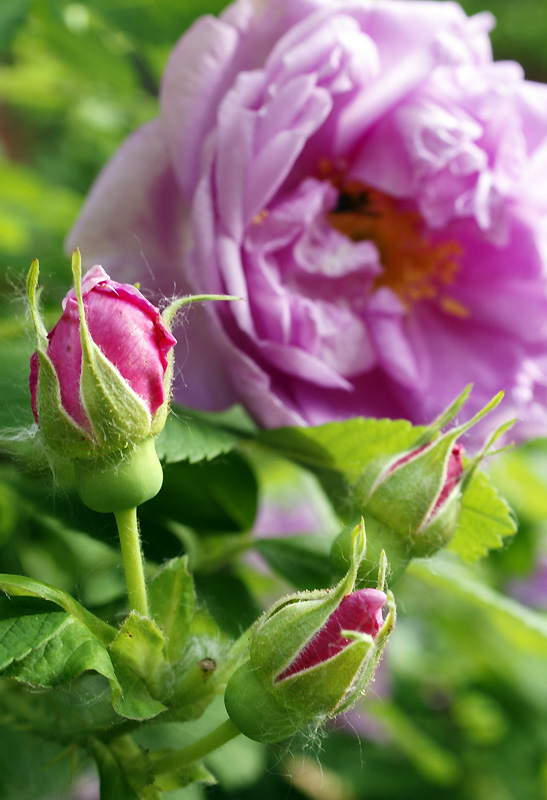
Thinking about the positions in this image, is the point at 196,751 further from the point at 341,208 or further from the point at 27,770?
the point at 341,208

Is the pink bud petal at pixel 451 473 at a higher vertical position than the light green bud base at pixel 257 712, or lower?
higher

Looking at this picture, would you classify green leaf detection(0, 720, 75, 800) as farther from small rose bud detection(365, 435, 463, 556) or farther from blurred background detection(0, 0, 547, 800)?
small rose bud detection(365, 435, 463, 556)

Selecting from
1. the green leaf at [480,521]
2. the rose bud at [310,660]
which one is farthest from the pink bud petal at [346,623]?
the green leaf at [480,521]

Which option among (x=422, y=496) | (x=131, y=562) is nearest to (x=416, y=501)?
(x=422, y=496)

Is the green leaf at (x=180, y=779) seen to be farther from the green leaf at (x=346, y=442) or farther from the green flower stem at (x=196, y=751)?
the green leaf at (x=346, y=442)

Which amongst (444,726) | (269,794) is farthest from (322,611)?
(444,726)

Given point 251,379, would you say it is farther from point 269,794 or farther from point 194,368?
point 269,794

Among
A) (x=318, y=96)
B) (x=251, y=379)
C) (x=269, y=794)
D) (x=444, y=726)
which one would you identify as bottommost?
(x=444, y=726)
